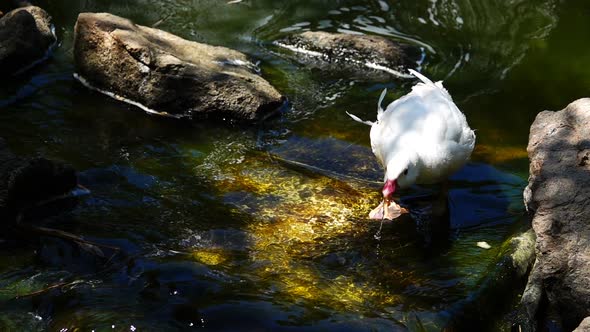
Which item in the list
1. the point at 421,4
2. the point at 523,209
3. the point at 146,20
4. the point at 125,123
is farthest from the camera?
the point at 421,4

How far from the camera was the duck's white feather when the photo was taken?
5543 mm

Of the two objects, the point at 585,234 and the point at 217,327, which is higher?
the point at 585,234

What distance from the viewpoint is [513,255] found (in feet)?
16.8

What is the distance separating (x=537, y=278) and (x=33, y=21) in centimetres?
587

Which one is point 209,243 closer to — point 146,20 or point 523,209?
point 523,209

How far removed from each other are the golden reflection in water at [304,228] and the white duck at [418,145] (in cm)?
33

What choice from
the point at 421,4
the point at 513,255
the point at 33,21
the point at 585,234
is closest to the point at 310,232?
the point at 513,255

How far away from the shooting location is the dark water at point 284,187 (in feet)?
14.8

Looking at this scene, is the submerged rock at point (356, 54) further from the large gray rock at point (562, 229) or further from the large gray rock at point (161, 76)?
the large gray rock at point (562, 229)

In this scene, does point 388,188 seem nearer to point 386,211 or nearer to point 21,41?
point 386,211

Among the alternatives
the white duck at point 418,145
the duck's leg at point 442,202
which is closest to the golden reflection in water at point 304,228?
the white duck at point 418,145

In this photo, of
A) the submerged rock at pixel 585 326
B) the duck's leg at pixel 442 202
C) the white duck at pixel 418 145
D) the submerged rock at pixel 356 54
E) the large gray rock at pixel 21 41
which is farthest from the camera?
the submerged rock at pixel 356 54

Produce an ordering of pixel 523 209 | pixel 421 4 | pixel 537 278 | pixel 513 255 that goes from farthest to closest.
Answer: pixel 421 4 → pixel 523 209 → pixel 513 255 → pixel 537 278

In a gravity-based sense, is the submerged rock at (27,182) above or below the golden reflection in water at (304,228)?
below
